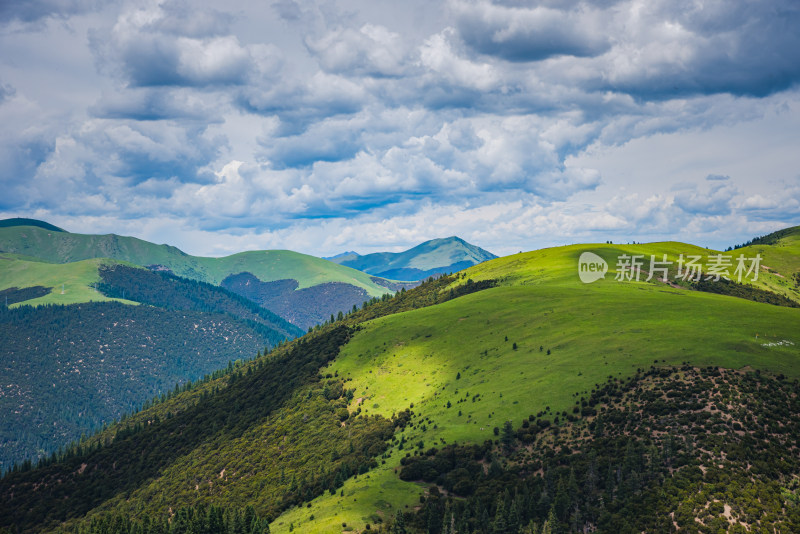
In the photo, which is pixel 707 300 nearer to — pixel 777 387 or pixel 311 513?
pixel 777 387

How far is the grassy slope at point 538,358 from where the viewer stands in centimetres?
11975

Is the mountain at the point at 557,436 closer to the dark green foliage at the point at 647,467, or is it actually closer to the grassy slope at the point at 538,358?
the dark green foliage at the point at 647,467

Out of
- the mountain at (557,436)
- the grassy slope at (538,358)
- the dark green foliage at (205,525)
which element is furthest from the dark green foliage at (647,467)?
the dark green foliage at (205,525)

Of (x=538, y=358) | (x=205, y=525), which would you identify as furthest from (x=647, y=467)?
(x=205, y=525)

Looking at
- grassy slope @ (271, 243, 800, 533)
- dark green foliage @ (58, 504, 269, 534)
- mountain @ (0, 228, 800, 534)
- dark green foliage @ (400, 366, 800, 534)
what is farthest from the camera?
grassy slope @ (271, 243, 800, 533)

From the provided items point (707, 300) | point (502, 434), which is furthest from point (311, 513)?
point (707, 300)

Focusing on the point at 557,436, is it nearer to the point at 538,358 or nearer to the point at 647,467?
the point at 647,467

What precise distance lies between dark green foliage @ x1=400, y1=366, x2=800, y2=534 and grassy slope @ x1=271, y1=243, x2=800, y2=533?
24.2 feet

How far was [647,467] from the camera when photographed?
93.1 m

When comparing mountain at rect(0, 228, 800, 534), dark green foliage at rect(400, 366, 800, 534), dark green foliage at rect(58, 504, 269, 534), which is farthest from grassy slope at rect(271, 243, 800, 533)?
dark green foliage at rect(400, 366, 800, 534)

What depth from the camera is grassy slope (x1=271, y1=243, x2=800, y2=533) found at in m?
120

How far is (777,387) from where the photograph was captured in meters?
105

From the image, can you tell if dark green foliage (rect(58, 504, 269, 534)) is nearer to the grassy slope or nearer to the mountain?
the mountain

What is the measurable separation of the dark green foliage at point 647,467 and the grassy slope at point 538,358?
7.38 m
